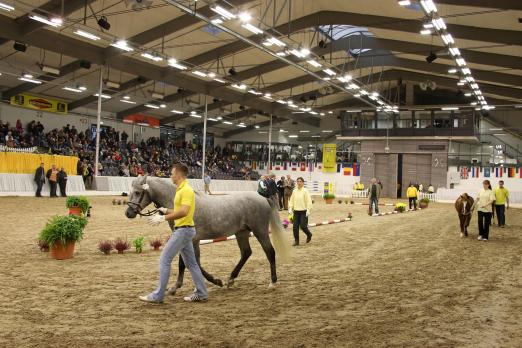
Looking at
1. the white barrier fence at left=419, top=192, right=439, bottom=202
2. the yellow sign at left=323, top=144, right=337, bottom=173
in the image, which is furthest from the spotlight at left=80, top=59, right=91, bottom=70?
the white barrier fence at left=419, top=192, right=439, bottom=202

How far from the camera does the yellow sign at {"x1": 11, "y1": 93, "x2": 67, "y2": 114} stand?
112ft

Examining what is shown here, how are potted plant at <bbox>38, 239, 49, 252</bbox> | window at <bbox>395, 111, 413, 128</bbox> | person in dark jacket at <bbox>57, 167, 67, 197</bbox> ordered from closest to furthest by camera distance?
potted plant at <bbox>38, 239, 49, 252</bbox>
person in dark jacket at <bbox>57, 167, 67, 197</bbox>
window at <bbox>395, 111, 413, 128</bbox>

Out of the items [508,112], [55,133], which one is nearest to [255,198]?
[55,133]

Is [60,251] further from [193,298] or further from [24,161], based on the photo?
[24,161]

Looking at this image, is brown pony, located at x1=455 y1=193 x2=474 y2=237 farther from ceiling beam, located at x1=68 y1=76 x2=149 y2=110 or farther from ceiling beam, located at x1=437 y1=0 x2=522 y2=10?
ceiling beam, located at x1=68 y1=76 x2=149 y2=110


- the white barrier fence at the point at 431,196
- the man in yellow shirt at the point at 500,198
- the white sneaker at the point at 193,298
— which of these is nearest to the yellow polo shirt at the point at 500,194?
the man in yellow shirt at the point at 500,198

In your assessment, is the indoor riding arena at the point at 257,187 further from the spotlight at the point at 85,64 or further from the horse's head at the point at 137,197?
the spotlight at the point at 85,64

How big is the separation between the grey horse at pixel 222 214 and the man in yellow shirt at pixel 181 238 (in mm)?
418

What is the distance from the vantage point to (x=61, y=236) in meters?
8.78

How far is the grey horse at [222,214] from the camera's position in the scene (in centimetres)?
657

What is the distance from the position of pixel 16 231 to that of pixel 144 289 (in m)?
6.99

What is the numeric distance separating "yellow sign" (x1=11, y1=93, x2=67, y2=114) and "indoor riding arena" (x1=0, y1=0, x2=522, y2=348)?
5.9 inches

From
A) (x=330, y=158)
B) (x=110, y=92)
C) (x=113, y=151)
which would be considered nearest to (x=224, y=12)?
(x=113, y=151)

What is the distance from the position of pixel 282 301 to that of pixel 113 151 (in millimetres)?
30838
